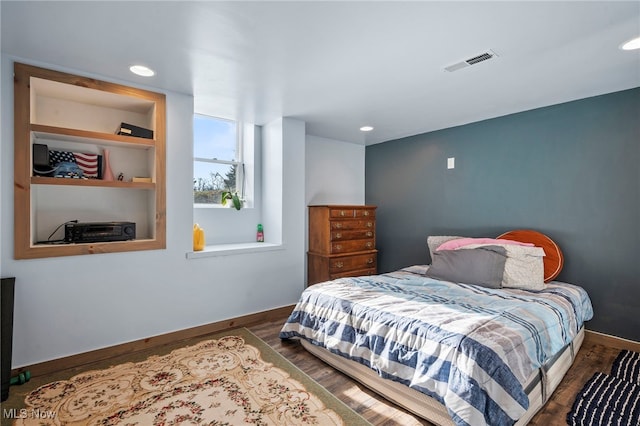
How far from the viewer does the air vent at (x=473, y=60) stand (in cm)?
216

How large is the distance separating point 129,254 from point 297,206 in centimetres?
183

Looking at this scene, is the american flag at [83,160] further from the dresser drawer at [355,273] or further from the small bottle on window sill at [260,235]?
the dresser drawer at [355,273]

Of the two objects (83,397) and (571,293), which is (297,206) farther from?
(571,293)

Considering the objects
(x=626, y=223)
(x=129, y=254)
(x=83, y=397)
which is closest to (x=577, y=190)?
(x=626, y=223)

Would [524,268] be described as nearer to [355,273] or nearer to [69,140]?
[355,273]

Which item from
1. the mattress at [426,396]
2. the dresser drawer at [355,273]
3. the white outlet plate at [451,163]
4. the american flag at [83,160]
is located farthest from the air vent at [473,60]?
the american flag at [83,160]

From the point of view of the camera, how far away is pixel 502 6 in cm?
166

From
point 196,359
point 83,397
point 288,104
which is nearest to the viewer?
point 83,397

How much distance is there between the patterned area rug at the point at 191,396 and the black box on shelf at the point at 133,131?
6.29ft

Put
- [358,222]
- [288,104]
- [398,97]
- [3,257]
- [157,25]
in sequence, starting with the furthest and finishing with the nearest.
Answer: [358,222], [288,104], [398,97], [3,257], [157,25]

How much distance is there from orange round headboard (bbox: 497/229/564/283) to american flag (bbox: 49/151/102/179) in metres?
4.12

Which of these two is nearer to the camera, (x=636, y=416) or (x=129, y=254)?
(x=636, y=416)

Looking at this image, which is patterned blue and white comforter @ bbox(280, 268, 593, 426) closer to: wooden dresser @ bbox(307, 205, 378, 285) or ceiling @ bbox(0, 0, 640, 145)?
wooden dresser @ bbox(307, 205, 378, 285)
